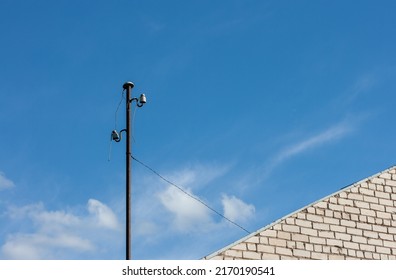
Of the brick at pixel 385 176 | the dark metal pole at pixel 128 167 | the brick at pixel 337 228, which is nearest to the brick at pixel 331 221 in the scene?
the brick at pixel 337 228

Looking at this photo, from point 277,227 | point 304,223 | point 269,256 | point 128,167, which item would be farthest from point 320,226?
point 128,167

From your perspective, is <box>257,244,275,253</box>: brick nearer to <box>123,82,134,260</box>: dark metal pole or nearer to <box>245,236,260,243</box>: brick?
<box>245,236,260,243</box>: brick

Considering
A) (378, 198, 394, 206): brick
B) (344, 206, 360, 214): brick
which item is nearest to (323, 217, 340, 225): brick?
(344, 206, 360, 214): brick

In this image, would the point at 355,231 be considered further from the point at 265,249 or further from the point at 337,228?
the point at 265,249

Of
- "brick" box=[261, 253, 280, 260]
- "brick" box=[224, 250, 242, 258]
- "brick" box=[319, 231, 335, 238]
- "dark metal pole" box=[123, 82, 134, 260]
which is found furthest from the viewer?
"dark metal pole" box=[123, 82, 134, 260]

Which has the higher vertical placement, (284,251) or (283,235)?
(283,235)

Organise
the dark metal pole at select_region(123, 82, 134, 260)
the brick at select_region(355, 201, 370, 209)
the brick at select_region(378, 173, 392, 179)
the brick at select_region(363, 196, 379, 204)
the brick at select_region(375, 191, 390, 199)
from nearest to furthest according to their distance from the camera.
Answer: the brick at select_region(355, 201, 370, 209) < the brick at select_region(363, 196, 379, 204) < the brick at select_region(375, 191, 390, 199) < the brick at select_region(378, 173, 392, 179) < the dark metal pole at select_region(123, 82, 134, 260)

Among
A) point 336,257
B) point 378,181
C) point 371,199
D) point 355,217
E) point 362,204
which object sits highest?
point 378,181

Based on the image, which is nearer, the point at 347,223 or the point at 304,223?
the point at 304,223

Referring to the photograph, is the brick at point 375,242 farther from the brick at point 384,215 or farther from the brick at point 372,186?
the brick at point 372,186
